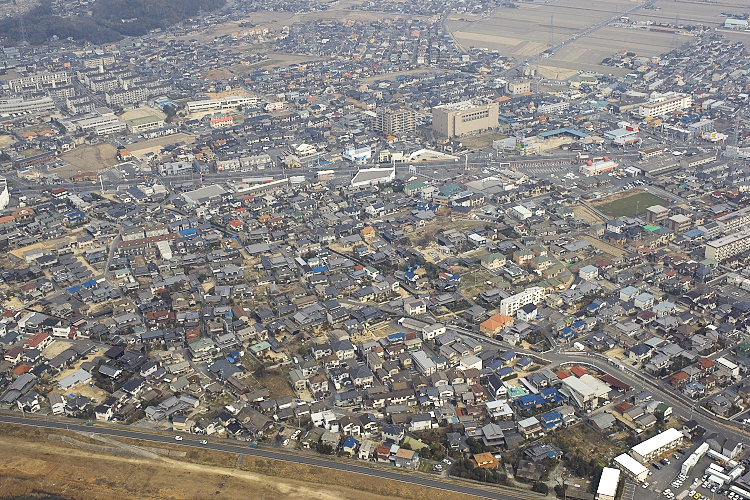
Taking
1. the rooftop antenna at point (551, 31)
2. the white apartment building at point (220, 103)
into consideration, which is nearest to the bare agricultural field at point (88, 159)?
the white apartment building at point (220, 103)

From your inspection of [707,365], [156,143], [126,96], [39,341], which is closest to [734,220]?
[707,365]

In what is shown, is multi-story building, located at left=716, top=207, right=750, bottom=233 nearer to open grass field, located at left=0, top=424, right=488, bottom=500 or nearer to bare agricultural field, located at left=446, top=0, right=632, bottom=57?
open grass field, located at left=0, top=424, right=488, bottom=500

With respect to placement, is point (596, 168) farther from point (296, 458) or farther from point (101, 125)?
point (101, 125)

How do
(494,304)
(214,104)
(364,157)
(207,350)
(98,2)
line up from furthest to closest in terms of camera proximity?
1. (98,2)
2. (214,104)
3. (364,157)
4. (494,304)
5. (207,350)

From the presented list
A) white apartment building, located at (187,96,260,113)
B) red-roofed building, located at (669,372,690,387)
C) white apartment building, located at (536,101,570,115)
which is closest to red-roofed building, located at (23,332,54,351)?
red-roofed building, located at (669,372,690,387)

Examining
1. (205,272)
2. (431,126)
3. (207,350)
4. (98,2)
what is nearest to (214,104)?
(431,126)

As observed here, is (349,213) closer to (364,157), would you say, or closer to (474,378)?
(364,157)
